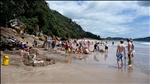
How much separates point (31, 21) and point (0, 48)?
87.0 feet

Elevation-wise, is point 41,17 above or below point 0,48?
above

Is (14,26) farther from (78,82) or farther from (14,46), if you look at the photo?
(78,82)

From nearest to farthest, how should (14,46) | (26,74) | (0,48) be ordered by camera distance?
(26,74)
(0,48)
(14,46)

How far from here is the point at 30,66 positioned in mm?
11438

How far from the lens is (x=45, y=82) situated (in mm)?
8070

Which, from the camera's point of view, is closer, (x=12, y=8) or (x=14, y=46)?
(x=12, y=8)

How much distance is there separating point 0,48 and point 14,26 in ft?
54.6

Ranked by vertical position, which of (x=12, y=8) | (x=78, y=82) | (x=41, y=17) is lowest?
(x=78, y=82)

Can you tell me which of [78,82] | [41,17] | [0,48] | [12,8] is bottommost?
[78,82]

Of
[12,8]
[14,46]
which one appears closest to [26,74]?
[12,8]

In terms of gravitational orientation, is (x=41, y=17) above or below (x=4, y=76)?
above

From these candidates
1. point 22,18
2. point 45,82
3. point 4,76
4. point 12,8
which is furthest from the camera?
point 22,18

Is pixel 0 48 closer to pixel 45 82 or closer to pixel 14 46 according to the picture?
pixel 14 46

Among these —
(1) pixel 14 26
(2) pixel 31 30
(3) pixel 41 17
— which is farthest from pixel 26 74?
(3) pixel 41 17
